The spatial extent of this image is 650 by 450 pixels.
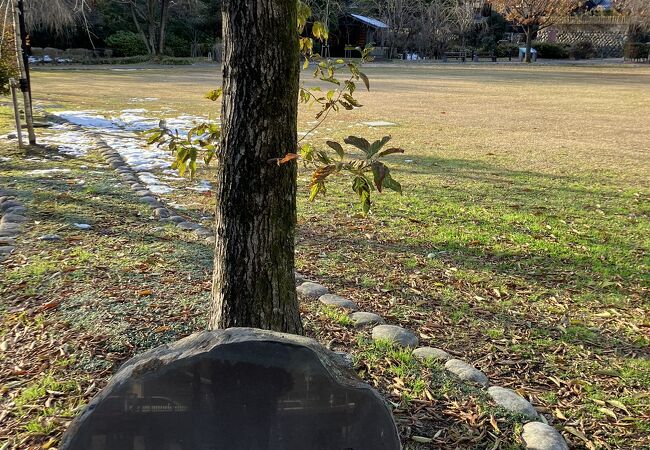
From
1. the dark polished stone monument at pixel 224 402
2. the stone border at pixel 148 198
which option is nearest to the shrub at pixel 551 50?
the stone border at pixel 148 198

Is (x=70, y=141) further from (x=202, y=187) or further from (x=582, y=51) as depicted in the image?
(x=582, y=51)

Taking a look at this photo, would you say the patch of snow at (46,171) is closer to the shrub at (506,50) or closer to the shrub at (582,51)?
the shrub at (506,50)

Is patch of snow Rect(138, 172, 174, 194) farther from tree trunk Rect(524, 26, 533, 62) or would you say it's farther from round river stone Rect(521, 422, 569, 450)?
tree trunk Rect(524, 26, 533, 62)

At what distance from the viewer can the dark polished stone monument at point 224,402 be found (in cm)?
156

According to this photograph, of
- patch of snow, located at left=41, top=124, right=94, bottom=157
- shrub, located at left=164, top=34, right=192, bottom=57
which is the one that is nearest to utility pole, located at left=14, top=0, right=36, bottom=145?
patch of snow, located at left=41, top=124, right=94, bottom=157

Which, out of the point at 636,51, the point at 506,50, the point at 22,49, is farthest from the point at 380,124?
the point at 506,50

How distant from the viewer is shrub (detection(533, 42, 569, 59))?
174ft

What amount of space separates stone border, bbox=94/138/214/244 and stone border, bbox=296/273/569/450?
4.85ft

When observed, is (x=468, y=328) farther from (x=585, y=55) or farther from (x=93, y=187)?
(x=585, y=55)

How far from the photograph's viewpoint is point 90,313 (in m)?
3.43

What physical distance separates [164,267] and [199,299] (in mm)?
708

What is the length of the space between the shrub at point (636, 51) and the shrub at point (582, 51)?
3328 millimetres

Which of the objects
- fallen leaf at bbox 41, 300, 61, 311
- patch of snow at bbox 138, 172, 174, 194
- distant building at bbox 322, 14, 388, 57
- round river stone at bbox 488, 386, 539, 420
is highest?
distant building at bbox 322, 14, 388, 57

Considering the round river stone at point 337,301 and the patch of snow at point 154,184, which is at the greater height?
the patch of snow at point 154,184
